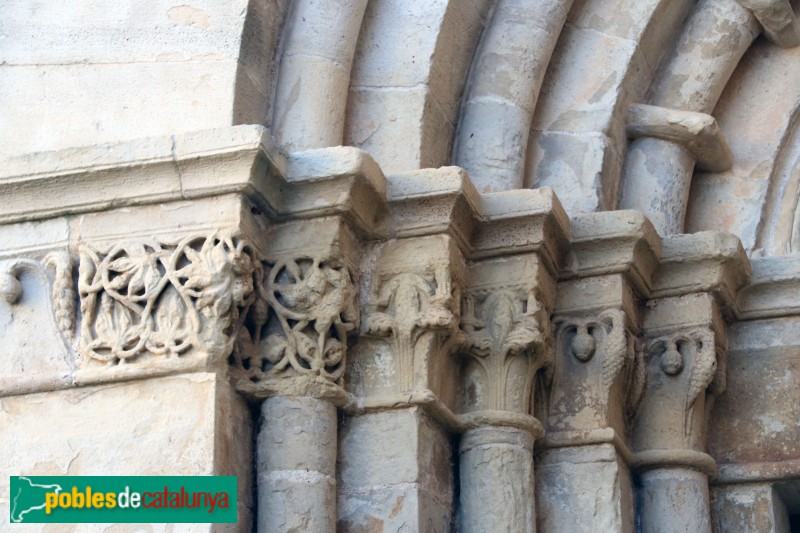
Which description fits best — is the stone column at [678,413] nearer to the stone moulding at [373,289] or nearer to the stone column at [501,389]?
the stone moulding at [373,289]

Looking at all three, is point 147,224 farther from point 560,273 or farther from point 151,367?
point 560,273

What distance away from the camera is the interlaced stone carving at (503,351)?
323cm

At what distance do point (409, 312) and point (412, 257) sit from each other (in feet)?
0.43

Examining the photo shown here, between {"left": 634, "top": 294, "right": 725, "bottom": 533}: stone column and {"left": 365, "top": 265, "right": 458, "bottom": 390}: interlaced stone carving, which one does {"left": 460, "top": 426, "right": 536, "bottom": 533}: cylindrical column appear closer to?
{"left": 365, "top": 265, "right": 458, "bottom": 390}: interlaced stone carving

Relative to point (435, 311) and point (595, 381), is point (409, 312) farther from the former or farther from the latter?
point (595, 381)

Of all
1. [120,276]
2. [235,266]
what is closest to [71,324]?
[120,276]

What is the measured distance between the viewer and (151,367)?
2.85 metres

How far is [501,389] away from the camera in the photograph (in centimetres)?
323

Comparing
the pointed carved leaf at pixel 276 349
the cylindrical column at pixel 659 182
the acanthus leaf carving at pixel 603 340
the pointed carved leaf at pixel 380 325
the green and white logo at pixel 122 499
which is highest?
the cylindrical column at pixel 659 182

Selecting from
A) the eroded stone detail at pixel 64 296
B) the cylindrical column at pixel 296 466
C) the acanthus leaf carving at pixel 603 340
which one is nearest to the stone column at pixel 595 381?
the acanthus leaf carving at pixel 603 340

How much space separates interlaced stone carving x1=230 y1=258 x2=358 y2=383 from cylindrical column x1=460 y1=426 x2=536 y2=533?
0.38 metres

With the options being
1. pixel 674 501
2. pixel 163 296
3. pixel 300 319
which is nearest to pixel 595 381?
pixel 674 501

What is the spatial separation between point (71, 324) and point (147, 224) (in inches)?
9.9

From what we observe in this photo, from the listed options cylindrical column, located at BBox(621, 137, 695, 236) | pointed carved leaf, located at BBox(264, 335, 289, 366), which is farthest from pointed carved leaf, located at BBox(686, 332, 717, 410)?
pointed carved leaf, located at BBox(264, 335, 289, 366)
